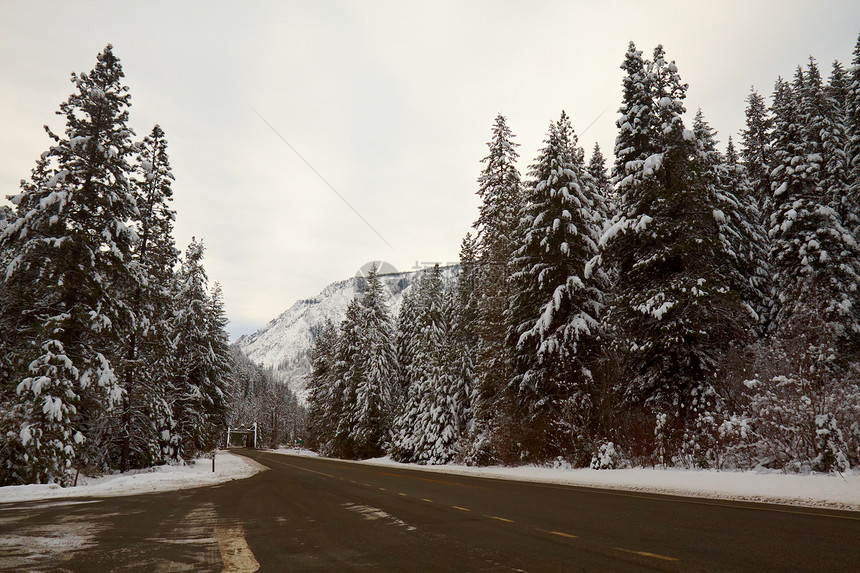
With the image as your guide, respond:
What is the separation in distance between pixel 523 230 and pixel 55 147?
2141cm

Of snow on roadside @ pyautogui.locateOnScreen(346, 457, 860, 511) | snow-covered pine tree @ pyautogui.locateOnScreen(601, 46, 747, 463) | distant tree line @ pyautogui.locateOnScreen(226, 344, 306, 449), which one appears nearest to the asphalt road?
snow on roadside @ pyautogui.locateOnScreen(346, 457, 860, 511)

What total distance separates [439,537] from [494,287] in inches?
942

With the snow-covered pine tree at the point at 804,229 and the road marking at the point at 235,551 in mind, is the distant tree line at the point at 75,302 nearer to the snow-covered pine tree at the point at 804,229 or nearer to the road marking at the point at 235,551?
the road marking at the point at 235,551

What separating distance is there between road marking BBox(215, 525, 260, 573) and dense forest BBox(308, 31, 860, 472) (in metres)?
14.8

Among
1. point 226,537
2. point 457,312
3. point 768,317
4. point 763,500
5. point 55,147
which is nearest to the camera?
point 226,537

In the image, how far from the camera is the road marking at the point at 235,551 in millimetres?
5211

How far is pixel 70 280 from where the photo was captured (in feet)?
60.8

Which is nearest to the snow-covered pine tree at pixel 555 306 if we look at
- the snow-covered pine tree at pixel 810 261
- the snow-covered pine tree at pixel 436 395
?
the snow-covered pine tree at pixel 810 261

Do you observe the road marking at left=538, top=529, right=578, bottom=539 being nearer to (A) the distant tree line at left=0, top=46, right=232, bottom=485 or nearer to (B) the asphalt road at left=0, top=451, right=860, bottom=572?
(B) the asphalt road at left=0, top=451, right=860, bottom=572

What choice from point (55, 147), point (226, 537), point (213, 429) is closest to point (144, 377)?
point (55, 147)

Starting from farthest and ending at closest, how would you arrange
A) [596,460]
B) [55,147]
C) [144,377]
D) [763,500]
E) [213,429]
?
[213,429] < [144,377] < [596,460] < [55,147] < [763,500]

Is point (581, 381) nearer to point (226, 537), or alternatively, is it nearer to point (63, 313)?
point (226, 537)

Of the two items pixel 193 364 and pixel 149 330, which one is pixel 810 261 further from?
pixel 193 364

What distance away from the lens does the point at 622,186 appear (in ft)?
69.6
